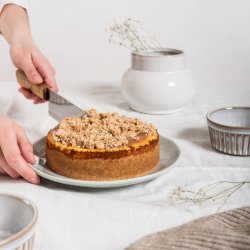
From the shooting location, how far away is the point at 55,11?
7.14ft

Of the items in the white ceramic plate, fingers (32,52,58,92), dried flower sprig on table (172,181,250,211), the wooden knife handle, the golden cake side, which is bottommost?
dried flower sprig on table (172,181,250,211)

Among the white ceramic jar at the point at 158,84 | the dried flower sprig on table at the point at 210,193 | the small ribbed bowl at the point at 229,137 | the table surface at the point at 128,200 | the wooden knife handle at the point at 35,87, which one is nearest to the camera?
the table surface at the point at 128,200

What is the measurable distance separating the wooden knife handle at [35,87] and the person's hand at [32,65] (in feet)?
0.04

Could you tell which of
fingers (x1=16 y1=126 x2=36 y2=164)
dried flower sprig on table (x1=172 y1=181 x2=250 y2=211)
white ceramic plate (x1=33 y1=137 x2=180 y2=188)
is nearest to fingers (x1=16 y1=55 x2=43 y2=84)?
white ceramic plate (x1=33 y1=137 x2=180 y2=188)

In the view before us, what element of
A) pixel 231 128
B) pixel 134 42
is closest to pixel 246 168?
pixel 231 128

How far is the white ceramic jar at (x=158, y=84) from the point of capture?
1.33 metres

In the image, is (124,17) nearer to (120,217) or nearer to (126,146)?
(126,146)

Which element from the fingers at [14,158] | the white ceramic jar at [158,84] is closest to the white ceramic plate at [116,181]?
the fingers at [14,158]

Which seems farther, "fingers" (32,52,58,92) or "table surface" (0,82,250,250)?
"fingers" (32,52,58,92)

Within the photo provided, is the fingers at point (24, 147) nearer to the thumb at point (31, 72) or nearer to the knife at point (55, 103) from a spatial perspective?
the knife at point (55, 103)

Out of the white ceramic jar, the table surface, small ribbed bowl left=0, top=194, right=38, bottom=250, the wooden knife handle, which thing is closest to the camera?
small ribbed bowl left=0, top=194, right=38, bottom=250

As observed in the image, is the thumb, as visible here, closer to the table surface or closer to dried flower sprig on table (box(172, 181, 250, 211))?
the table surface

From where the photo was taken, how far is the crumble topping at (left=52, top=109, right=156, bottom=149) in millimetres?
900

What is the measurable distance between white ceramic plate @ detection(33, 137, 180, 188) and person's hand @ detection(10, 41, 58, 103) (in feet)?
0.68
